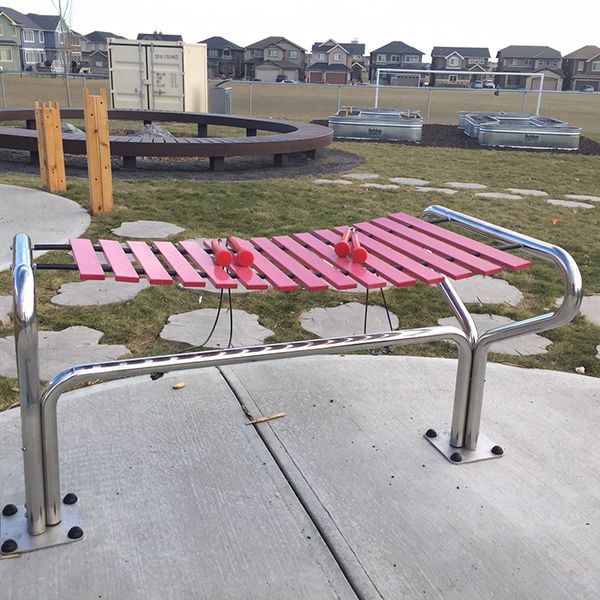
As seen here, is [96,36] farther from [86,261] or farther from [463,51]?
[86,261]

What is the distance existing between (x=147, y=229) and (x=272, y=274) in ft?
12.0

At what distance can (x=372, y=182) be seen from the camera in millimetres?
8867

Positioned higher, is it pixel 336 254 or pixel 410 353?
pixel 336 254

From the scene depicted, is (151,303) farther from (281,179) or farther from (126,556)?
(281,179)

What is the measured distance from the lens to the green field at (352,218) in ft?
12.2

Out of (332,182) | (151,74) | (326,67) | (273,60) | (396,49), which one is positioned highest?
(396,49)

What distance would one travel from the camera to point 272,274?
94.8 inches

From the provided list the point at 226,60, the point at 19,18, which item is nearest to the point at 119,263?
the point at 19,18

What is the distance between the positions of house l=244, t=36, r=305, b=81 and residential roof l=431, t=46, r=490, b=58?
1990cm

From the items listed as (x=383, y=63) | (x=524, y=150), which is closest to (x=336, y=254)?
(x=524, y=150)

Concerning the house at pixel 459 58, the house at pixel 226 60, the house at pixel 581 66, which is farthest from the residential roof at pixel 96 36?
the house at pixel 581 66

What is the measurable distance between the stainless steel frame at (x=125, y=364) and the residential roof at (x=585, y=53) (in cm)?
9418

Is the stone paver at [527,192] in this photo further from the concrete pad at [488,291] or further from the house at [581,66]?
the house at [581,66]

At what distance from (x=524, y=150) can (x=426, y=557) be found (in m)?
12.8
